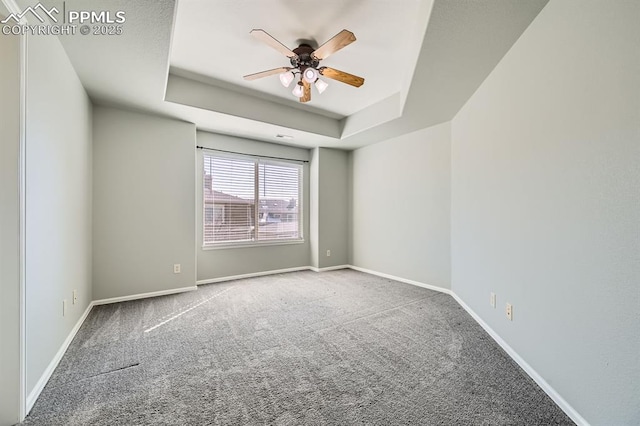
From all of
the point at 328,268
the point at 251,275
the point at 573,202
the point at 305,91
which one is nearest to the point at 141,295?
the point at 251,275

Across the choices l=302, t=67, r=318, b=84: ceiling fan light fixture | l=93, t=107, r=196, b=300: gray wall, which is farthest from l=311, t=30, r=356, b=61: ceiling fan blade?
l=93, t=107, r=196, b=300: gray wall

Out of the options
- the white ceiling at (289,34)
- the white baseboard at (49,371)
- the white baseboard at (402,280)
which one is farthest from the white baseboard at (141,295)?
the white baseboard at (402,280)

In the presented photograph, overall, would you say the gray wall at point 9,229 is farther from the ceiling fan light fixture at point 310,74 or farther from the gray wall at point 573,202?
the gray wall at point 573,202

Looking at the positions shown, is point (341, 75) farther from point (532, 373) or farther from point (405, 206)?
point (532, 373)

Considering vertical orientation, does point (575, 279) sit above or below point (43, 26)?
below

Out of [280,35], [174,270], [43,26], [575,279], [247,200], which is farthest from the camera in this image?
[247,200]

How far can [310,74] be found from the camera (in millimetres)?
2549

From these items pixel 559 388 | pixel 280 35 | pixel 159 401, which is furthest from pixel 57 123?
pixel 559 388

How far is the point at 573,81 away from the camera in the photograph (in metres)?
1.48

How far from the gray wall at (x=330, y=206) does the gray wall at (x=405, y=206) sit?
196 mm

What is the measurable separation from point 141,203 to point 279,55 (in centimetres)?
254

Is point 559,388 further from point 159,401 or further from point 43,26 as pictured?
point 43,26

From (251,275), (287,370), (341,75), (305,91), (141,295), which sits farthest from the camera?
(251,275)

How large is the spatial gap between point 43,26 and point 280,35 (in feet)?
5.46
